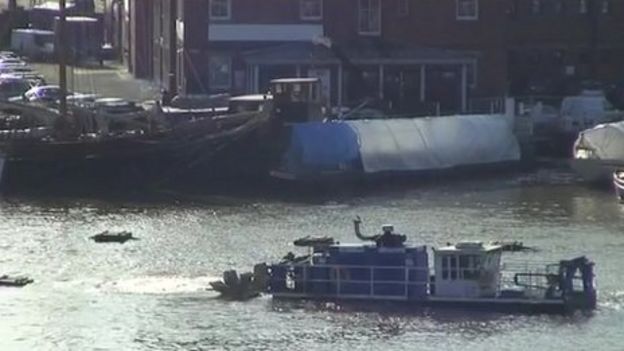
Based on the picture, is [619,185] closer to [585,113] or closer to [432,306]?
[585,113]

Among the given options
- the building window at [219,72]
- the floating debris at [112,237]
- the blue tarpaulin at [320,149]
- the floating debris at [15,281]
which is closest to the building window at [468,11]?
the building window at [219,72]

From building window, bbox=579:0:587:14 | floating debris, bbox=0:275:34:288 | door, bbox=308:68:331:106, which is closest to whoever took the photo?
floating debris, bbox=0:275:34:288

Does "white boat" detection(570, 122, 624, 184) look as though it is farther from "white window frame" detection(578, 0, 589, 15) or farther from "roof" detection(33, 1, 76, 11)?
"roof" detection(33, 1, 76, 11)

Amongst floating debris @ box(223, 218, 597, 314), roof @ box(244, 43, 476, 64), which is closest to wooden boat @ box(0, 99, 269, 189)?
roof @ box(244, 43, 476, 64)

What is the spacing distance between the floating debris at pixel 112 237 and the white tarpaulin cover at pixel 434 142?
1144 centimetres

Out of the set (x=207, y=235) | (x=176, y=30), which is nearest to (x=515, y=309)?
(x=207, y=235)

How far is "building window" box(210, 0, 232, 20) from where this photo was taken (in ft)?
183

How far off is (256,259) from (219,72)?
72.4 feet

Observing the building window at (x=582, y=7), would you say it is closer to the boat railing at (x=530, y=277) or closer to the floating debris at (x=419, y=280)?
the boat railing at (x=530, y=277)

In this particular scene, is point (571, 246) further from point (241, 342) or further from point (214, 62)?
point (214, 62)

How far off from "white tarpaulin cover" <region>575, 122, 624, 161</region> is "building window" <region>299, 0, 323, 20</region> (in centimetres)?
1127

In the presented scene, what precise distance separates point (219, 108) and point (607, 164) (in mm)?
10313

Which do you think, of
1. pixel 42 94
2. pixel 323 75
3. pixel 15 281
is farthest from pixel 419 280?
pixel 42 94

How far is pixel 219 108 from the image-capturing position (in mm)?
50656
